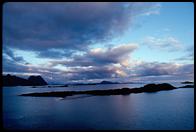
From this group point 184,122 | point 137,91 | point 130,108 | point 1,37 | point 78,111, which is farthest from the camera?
point 137,91

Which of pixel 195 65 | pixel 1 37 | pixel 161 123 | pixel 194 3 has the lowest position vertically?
pixel 161 123

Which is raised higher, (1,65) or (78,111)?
(1,65)

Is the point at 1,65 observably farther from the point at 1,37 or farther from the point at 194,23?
the point at 194,23

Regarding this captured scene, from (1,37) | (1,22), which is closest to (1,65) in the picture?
(1,37)

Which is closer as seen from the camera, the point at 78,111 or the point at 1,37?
the point at 1,37

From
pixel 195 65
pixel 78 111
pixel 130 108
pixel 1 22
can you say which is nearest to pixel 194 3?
pixel 195 65

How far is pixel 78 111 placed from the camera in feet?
54.5

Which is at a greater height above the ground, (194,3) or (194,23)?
(194,3)

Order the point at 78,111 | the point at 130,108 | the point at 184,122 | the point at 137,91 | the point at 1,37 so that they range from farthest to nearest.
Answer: the point at 137,91, the point at 130,108, the point at 78,111, the point at 184,122, the point at 1,37

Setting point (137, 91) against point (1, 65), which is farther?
point (137, 91)

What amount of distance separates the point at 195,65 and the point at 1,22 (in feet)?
Result: 7.10

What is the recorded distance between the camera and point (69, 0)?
2328 mm

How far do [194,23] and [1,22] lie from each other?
2.11 meters

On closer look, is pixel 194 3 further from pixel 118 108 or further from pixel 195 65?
pixel 118 108
